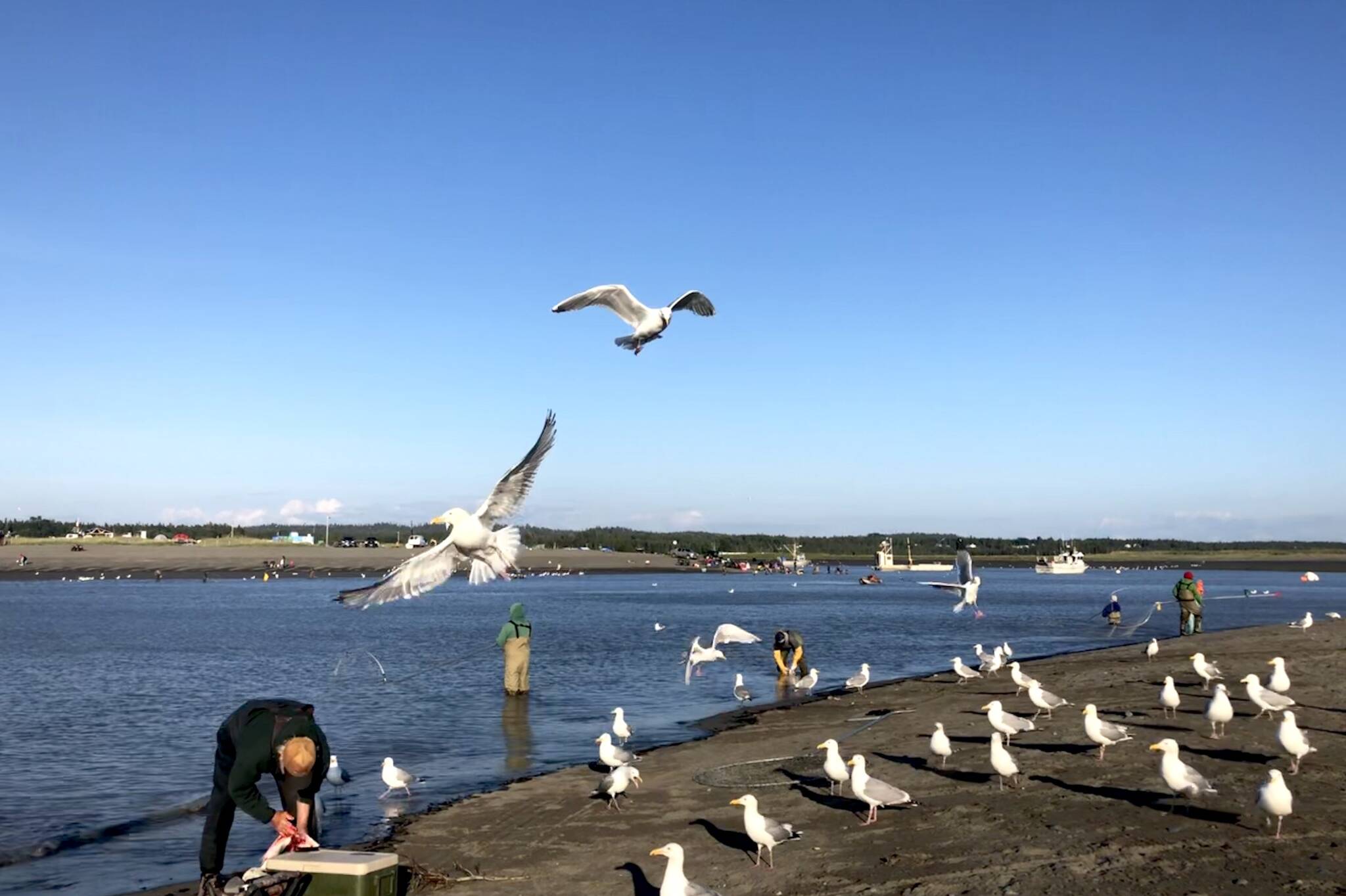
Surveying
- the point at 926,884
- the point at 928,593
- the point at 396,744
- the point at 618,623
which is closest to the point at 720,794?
the point at 926,884

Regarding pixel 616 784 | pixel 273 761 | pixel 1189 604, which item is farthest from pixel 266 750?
pixel 1189 604

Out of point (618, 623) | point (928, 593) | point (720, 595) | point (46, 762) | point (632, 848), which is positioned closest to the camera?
point (632, 848)

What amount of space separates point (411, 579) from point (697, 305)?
6.15m

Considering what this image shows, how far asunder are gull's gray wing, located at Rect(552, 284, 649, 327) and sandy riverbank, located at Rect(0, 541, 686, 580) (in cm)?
7829

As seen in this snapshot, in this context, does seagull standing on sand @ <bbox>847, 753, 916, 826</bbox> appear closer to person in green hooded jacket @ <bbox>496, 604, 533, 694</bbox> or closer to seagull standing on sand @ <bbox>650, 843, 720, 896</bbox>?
seagull standing on sand @ <bbox>650, 843, 720, 896</bbox>

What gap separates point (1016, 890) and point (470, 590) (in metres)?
105

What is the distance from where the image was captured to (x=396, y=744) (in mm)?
17938

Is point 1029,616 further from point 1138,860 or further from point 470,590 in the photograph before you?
point 470,590

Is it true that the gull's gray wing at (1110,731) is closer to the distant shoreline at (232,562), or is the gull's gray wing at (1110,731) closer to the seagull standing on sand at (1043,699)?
the seagull standing on sand at (1043,699)

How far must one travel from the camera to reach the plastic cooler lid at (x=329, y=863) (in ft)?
22.1

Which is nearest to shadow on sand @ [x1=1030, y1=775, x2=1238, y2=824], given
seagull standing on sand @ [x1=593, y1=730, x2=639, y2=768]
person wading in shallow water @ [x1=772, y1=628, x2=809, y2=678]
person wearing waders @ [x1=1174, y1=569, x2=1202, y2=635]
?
seagull standing on sand @ [x1=593, y1=730, x2=639, y2=768]

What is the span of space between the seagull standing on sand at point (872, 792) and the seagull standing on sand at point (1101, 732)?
3018 millimetres

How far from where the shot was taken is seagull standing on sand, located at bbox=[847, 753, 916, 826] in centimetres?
1022

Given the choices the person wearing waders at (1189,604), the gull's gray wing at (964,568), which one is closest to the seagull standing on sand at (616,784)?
the gull's gray wing at (964,568)
